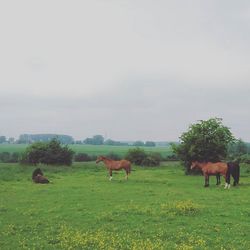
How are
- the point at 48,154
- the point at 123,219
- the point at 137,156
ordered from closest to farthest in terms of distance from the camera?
the point at 123,219
the point at 48,154
the point at 137,156

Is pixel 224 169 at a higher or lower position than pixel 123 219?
higher

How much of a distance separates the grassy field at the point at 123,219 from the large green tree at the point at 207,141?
13.2m

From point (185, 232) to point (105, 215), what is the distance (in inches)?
158

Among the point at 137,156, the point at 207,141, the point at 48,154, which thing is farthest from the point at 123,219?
the point at 137,156

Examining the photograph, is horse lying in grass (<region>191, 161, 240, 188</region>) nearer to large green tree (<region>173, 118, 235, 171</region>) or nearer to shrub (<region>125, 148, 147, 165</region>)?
large green tree (<region>173, 118, 235, 171</region>)

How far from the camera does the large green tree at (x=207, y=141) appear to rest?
40.3 m

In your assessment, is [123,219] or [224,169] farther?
[224,169]

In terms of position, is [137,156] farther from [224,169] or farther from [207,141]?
[224,169]

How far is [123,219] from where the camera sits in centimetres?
1697

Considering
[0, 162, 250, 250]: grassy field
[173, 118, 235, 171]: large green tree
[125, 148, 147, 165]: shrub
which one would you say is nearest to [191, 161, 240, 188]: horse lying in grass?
[0, 162, 250, 250]: grassy field

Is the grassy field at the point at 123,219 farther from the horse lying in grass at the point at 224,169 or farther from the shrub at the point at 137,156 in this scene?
the shrub at the point at 137,156

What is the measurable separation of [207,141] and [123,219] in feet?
81.0

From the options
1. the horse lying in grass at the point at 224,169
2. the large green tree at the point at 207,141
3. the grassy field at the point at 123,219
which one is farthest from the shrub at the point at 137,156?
the grassy field at the point at 123,219

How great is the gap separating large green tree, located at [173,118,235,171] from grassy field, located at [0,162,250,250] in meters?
13.2
